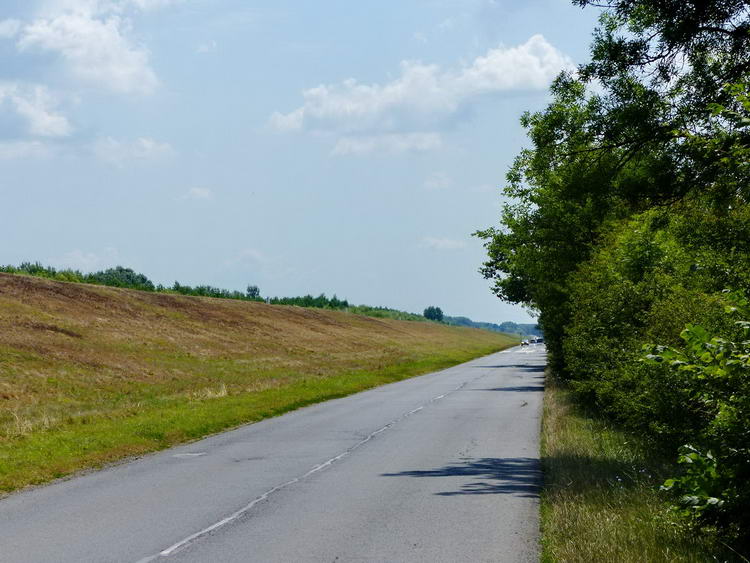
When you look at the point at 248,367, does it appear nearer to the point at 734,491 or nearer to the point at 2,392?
the point at 2,392

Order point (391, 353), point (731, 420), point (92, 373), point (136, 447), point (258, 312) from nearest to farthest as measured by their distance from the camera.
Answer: point (731, 420), point (136, 447), point (92, 373), point (391, 353), point (258, 312)

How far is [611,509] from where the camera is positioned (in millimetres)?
10445

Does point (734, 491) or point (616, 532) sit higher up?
point (734, 491)

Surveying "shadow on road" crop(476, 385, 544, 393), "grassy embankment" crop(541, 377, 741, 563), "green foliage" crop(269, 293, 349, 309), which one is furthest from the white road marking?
"green foliage" crop(269, 293, 349, 309)

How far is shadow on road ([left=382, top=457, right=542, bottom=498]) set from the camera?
13.4 meters

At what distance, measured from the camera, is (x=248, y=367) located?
4938 centimetres

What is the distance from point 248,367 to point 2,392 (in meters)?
20.5

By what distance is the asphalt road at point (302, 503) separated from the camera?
9.55m

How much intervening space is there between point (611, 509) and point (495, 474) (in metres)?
4.83

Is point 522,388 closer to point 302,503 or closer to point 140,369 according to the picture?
point 140,369

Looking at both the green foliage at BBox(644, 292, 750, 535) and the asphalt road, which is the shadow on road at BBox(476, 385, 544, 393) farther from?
the green foliage at BBox(644, 292, 750, 535)

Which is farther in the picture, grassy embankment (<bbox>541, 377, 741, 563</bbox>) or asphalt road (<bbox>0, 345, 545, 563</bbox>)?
asphalt road (<bbox>0, 345, 545, 563</bbox>)

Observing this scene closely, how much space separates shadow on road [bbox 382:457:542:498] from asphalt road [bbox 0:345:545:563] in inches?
1.3

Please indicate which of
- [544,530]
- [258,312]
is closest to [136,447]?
[544,530]
